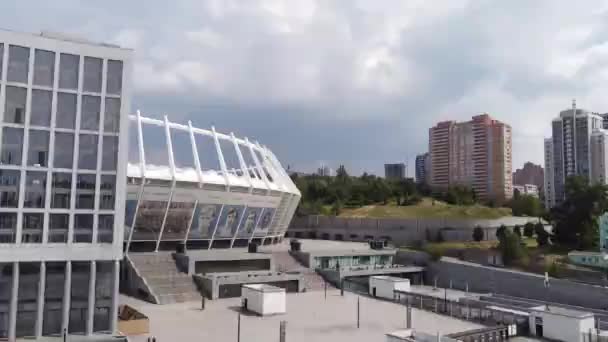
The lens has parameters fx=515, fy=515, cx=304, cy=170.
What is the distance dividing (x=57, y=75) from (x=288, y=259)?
81.1 ft

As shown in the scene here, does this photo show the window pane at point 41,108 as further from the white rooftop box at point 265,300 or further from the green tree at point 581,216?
the green tree at point 581,216

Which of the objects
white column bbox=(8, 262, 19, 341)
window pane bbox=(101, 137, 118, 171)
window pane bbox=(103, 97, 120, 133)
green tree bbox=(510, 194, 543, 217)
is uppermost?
window pane bbox=(103, 97, 120, 133)

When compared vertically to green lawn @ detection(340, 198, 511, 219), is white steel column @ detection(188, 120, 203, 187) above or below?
above

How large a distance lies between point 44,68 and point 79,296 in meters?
10.2

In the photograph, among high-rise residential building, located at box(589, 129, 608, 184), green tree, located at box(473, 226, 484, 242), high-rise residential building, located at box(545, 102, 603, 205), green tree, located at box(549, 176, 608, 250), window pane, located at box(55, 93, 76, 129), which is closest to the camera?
window pane, located at box(55, 93, 76, 129)

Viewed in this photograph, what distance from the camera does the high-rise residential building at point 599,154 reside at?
281ft

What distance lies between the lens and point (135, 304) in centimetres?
3102

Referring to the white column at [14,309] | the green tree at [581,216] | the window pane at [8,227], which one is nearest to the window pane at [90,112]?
the window pane at [8,227]

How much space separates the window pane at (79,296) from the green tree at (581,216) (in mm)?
43481

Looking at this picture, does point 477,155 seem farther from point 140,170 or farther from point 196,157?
point 140,170

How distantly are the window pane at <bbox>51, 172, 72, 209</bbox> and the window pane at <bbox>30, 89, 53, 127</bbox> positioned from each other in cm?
232

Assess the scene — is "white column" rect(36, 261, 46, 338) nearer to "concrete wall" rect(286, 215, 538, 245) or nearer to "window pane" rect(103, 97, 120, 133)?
"window pane" rect(103, 97, 120, 133)

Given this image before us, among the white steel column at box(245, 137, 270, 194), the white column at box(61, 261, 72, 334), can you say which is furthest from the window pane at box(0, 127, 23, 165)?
the white steel column at box(245, 137, 270, 194)

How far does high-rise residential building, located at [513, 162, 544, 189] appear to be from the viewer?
163 metres
